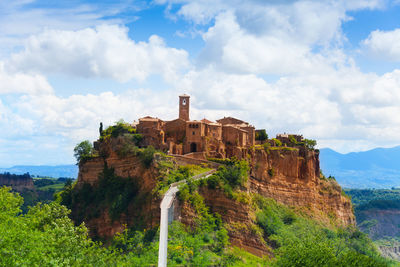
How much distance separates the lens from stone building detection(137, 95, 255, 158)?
74375 millimetres

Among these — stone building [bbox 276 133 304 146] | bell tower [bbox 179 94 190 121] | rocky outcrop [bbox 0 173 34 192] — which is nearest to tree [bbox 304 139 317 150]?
stone building [bbox 276 133 304 146]

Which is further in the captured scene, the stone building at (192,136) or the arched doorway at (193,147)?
the arched doorway at (193,147)

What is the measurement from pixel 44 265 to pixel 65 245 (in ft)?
24.9

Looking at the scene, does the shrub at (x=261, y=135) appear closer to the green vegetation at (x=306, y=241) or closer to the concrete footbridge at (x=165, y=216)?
the green vegetation at (x=306, y=241)

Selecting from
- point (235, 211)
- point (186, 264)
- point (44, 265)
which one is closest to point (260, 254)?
point (235, 211)

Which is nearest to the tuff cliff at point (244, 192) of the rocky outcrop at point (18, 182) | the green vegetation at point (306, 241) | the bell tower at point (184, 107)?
the green vegetation at point (306, 241)

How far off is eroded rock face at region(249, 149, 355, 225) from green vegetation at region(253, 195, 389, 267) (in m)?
2.82

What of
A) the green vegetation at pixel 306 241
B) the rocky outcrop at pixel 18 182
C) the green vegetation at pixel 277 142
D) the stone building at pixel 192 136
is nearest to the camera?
the green vegetation at pixel 306 241

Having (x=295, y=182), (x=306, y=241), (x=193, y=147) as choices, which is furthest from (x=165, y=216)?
(x=295, y=182)

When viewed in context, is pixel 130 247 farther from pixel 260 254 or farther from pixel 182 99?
pixel 182 99

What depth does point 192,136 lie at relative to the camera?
2938 inches

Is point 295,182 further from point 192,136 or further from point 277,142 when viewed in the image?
point 192,136

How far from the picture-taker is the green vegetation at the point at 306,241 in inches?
1988

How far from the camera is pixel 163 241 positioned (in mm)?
54062
